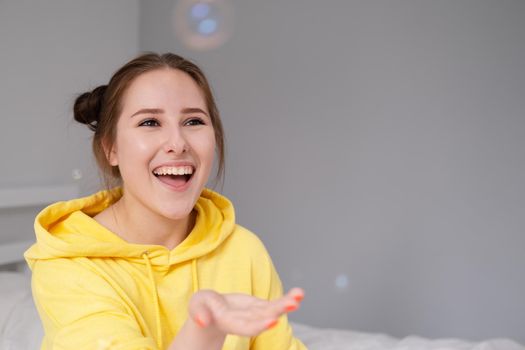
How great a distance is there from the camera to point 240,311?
76 centimetres

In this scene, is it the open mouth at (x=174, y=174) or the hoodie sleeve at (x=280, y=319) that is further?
the hoodie sleeve at (x=280, y=319)

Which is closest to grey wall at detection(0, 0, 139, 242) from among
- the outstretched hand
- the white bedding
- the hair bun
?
the white bedding

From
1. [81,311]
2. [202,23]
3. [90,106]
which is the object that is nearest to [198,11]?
[202,23]

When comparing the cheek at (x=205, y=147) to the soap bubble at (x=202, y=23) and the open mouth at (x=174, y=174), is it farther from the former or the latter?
the soap bubble at (x=202, y=23)

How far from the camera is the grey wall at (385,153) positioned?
2.32 m

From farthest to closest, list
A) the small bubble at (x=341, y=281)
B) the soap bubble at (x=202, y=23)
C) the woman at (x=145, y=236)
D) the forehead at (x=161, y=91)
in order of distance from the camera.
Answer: the soap bubble at (x=202, y=23)
the small bubble at (x=341, y=281)
the forehead at (x=161, y=91)
the woman at (x=145, y=236)

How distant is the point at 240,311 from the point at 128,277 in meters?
0.48

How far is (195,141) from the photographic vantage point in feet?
3.94

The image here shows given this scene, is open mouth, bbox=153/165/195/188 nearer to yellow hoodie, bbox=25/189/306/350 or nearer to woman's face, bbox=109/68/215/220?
woman's face, bbox=109/68/215/220

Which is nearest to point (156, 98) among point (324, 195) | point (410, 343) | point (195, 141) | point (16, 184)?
point (195, 141)

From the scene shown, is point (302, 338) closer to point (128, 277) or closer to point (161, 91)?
point (128, 277)

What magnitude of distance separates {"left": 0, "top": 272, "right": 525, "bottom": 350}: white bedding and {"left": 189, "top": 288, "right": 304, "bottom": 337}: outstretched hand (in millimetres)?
951

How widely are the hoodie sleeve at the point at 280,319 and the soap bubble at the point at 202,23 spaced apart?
1691 millimetres

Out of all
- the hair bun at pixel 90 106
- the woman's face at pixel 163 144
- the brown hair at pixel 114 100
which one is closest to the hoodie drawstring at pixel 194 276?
the woman's face at pixel 163 144
